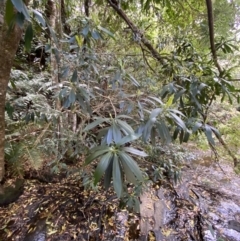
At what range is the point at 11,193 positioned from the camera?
1.75m

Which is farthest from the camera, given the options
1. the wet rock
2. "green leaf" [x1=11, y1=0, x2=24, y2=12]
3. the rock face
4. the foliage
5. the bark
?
the wet rock

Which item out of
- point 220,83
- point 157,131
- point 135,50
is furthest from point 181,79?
point 135,50

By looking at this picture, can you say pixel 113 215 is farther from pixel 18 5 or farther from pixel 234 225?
pixel 18 5

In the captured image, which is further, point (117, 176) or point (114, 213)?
point (114, 213)

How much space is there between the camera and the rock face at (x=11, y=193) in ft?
5.54

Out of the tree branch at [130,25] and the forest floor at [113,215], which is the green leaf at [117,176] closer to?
Answer: the forest floor at [113,215]

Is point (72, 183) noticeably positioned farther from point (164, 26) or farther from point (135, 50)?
point (164, 26)

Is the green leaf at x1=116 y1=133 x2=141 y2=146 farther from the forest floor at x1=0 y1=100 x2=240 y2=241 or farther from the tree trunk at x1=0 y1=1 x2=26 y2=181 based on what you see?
the forest floor at x1=0 y1=100 x2=240 y2=241

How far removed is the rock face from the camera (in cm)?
169

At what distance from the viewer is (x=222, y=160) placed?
305 cm

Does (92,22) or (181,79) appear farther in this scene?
(181,79)

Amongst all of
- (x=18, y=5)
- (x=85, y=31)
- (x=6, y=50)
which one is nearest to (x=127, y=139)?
(x=18, y=5)

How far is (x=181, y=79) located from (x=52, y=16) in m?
1.40

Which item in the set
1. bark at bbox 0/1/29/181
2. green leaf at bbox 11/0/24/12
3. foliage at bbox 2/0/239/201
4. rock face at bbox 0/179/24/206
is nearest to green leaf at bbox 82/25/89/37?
foliage at bbox 2/0/239/201
